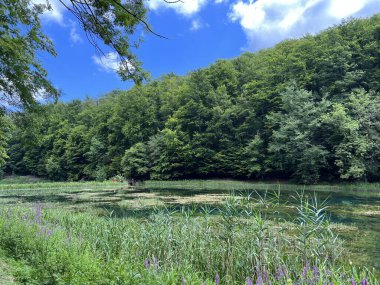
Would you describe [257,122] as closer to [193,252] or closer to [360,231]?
[360,231]

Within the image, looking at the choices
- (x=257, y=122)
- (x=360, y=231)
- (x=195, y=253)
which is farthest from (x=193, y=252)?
(x=257, y=122)

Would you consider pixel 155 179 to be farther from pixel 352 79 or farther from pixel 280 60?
pixel 352 79

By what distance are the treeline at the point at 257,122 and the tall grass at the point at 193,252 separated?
60.0ft

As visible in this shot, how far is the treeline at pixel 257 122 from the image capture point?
3572 cm

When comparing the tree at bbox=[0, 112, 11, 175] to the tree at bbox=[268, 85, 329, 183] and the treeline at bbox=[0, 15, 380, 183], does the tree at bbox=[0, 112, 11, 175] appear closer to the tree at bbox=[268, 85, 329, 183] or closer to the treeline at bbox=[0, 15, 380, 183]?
the treeline at bbox=[0, 15, 380, 183]

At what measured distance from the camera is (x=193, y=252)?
6.80 metres

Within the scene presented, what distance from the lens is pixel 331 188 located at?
32.5m

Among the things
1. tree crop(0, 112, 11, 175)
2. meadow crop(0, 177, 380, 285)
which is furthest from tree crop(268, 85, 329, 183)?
meadow crop(0, 177, 380, 285)

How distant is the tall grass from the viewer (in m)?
5.04

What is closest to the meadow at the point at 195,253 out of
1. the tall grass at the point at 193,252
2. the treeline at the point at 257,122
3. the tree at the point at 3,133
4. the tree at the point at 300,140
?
the tall grass at the point at 193,252

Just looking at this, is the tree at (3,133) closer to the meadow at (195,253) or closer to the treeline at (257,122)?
the treeline at (257,122)

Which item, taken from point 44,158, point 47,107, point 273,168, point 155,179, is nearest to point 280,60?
point 273,168

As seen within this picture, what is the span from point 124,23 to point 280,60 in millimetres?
45603

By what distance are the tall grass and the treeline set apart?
18.3m
